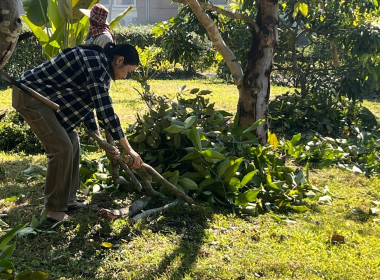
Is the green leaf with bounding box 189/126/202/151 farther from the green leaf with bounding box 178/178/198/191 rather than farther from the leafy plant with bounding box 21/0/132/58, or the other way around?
the leafy plant with bounding box 21/0/132/58

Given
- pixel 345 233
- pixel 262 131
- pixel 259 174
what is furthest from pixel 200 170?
pixel 262 131

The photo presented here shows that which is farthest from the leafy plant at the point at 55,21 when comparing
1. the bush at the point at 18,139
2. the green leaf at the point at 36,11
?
the bush at the point at 18,139

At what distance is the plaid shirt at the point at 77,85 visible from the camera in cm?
345

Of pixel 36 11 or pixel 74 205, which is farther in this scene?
pixel 36 11

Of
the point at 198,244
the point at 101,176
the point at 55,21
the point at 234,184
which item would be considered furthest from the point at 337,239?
the point at 55,21

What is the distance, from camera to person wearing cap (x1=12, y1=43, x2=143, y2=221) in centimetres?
347

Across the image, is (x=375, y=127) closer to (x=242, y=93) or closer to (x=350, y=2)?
(x=350, y=2)

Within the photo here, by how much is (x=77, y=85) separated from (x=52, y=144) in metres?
0.50

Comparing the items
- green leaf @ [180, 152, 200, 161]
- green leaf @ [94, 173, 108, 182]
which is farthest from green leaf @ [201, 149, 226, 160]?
green leaf @ [94, 173, 108, 182]

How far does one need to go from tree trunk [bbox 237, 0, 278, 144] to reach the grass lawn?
5.59 ft

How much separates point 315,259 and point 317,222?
835mm

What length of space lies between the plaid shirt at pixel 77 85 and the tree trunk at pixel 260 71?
2.74 m

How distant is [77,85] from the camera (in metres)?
3.63

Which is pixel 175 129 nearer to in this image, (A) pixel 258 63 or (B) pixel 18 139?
(A) pixel 258 63
